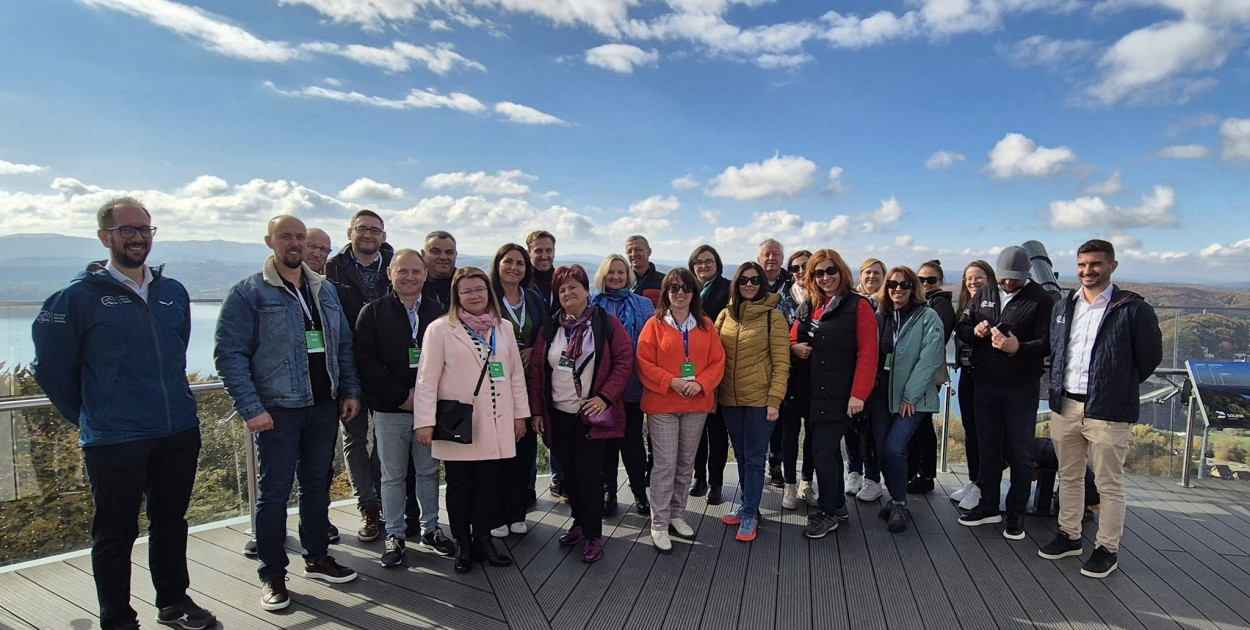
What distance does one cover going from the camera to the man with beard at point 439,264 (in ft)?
13.8

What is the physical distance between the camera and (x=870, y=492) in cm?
475

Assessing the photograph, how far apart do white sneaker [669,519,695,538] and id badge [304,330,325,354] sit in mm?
2466

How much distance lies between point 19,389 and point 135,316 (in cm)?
396

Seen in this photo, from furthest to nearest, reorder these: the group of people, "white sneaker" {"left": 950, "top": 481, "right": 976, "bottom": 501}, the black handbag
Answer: "white sneaker" {"left": 950, "top": 481, "right": 976, "bottom": 501}, the black handbag, the group of people

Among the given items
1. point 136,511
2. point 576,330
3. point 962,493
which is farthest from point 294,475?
point 962,493

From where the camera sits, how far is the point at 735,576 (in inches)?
137

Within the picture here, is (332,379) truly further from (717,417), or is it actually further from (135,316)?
(717,417)

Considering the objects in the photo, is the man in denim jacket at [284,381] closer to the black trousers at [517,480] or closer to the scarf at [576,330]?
the black trousers at [517,480]

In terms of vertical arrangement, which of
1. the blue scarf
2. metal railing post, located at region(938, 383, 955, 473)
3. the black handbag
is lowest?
metal railing post, located at region(938, 383, 955, 473)

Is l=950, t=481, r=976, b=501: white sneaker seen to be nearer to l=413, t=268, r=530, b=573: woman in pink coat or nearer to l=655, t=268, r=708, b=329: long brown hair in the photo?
l=655, t=268, r=708, b=329: long brown hair

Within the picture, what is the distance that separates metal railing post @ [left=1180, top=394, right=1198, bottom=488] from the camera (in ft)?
17.0

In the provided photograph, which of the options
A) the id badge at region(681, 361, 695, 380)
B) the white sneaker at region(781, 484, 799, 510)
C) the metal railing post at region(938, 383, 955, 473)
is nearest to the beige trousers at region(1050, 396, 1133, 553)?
the metal railing post at region(938, 383, 955, 473)

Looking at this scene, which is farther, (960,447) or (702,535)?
(960,447)

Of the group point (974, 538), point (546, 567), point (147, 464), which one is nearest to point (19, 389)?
point (147, 464)
